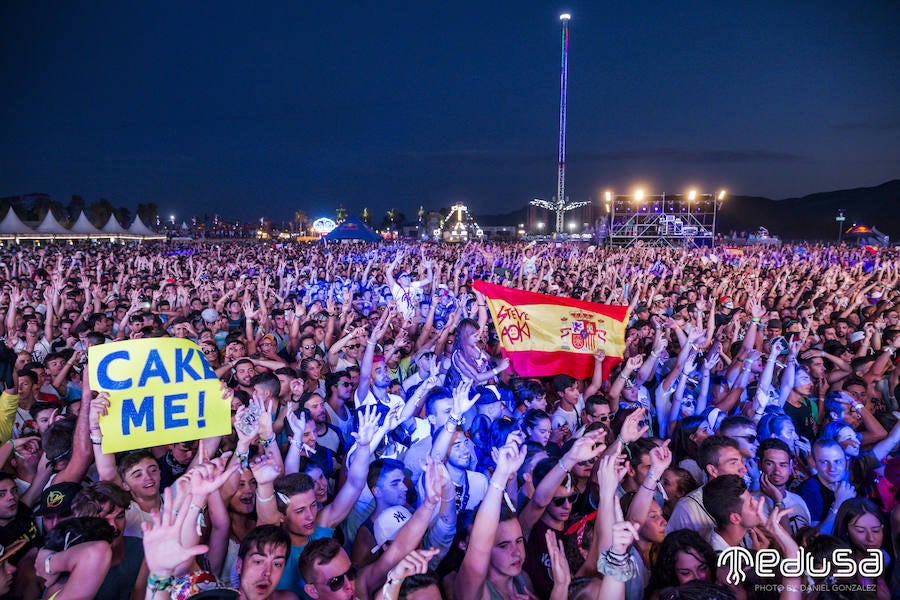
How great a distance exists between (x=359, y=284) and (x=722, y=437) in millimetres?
10371

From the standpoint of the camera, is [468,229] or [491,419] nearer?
[491,419]

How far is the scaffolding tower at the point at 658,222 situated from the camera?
3788cm

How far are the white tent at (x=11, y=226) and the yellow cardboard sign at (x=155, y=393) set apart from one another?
151 feet

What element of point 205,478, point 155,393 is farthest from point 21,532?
point 205,478

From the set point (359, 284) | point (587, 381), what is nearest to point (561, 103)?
point (359, 284)

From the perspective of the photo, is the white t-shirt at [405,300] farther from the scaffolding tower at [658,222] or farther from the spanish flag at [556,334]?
the scaffolding tower at [658,222]

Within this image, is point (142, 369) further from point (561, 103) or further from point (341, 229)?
point (561, 103)

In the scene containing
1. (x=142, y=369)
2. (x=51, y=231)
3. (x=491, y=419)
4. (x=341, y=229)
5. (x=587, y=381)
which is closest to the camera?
(x=142, y=369)

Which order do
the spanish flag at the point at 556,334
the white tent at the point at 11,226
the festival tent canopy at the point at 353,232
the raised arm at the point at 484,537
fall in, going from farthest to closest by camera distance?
the white tent at the point at 11,226 < the festival tent canopy at the point at 353,232 < the spanish flag at the point at 556,334 < the raised arm at the point at 484,537

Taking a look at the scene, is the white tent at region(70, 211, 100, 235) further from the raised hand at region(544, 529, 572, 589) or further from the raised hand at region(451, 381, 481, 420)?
the raised hand at region(544, 529, 572, 589)

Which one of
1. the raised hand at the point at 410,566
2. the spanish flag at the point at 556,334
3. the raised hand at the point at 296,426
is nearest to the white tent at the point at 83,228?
the spanish flag at the point at 556,334

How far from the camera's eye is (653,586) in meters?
2.82

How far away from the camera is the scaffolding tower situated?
124ft
